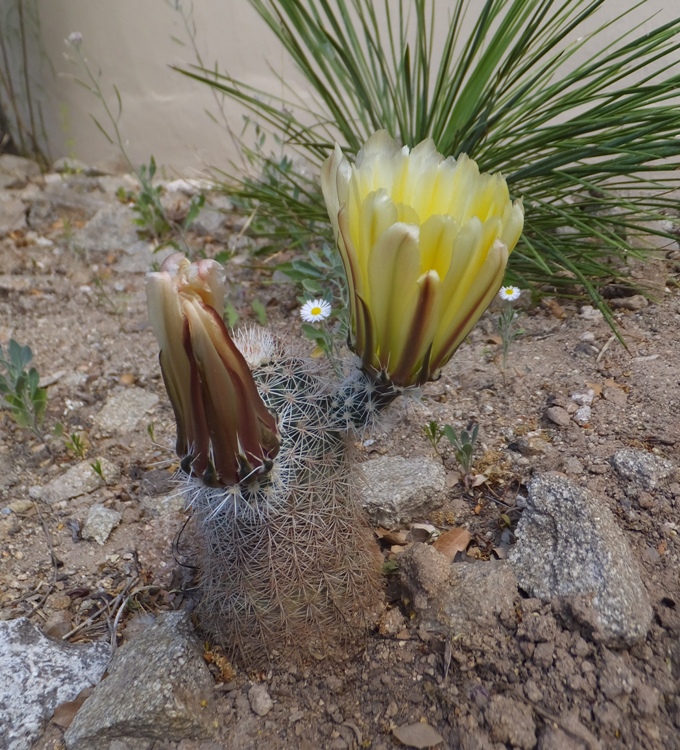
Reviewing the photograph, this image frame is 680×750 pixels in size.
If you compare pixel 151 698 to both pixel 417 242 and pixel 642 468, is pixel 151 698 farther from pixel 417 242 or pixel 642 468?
pixel 642 468

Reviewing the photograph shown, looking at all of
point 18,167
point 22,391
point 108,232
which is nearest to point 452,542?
point 22,391

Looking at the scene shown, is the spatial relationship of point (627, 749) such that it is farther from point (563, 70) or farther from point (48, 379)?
point (563, 70)

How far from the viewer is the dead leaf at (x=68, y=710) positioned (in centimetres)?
117

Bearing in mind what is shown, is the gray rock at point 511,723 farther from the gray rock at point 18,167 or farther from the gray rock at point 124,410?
the gray rock at point 18,167

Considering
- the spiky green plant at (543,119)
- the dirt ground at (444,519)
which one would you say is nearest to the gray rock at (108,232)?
the dirt ground at (444,519)

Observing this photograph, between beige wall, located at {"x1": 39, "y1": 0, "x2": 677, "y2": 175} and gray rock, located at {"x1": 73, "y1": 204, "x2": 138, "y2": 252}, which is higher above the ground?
beige wall, located at {"x1": 39, "y1": 0, "x2": 677, "y2": 175}

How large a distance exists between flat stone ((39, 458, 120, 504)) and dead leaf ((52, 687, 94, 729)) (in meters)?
0.61

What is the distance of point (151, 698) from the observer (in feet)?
3.54

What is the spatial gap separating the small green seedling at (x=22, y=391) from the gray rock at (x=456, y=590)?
118 cm

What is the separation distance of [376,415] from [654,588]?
61cm

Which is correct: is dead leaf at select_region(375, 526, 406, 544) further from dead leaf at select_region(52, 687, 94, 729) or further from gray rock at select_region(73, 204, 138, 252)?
gray rock at select_region(73, 204, 138, 252)

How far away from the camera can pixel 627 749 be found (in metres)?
0.95

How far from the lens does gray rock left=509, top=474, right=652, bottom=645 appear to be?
1074mm

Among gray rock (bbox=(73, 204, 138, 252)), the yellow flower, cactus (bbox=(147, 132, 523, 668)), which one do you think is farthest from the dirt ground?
gray rock (bbox=(73, 204, 138, 252))
